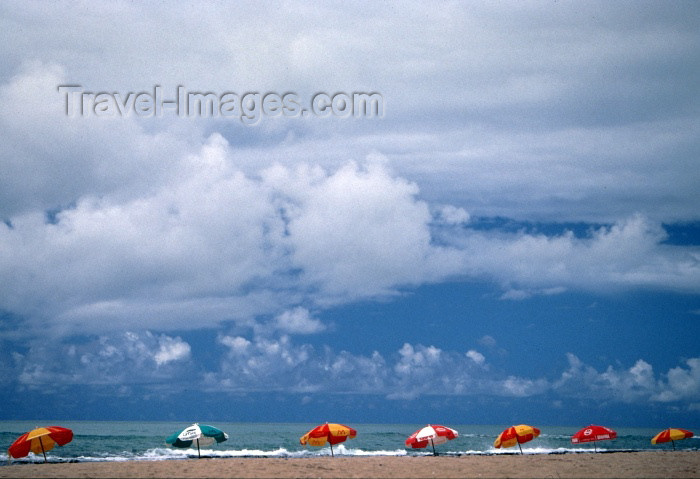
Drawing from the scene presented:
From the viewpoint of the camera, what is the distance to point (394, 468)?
29.6 metres

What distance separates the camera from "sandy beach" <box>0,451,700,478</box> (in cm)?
2683

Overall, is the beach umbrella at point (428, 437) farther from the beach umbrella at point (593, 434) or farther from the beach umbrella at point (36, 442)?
the beach umbrella at point (36, 442)

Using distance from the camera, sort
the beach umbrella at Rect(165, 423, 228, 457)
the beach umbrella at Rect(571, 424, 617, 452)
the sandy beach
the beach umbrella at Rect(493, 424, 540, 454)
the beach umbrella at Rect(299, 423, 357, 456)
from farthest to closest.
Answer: the beach umbrella at Rect(571, 424, 617, 452)
the beach umbrella at Rect(493, 424, 540, 454)
the beach umbrella at Rect(165, 423, 228, 457)
the beach umbrella at Rect(299, 423, 357, 456)
the sandy beach

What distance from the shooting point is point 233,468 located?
92.9ft

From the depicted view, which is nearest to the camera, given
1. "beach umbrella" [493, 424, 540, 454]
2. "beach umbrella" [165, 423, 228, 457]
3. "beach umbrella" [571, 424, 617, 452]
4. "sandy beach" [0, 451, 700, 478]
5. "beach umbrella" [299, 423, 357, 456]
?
"sandy beach" [0, 451, 700, 478]

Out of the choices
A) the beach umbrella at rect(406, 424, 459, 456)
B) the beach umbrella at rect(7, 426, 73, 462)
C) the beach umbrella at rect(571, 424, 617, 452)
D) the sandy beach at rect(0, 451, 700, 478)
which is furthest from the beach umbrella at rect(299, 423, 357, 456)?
the beach umbrella at rect(571, 424, 617, 452)

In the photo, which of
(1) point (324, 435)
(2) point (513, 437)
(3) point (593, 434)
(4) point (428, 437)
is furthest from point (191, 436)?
(3) point (593, 434)

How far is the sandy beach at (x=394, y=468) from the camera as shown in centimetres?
2683

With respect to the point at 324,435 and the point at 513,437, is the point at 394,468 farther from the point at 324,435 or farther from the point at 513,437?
the point at 513,437

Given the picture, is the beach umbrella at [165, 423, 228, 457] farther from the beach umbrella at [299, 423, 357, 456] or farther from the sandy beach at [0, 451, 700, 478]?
the beach umbrella at [299, 423, 357, 456]

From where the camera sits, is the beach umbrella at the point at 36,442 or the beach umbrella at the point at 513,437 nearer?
the beach umbrella at the point at 36,442

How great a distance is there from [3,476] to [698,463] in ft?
109

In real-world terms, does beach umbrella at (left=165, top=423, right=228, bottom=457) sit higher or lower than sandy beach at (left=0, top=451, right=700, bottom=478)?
higher

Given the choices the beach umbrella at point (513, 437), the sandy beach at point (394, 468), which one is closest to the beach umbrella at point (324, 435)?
the sandy beach at point (394, 468)
